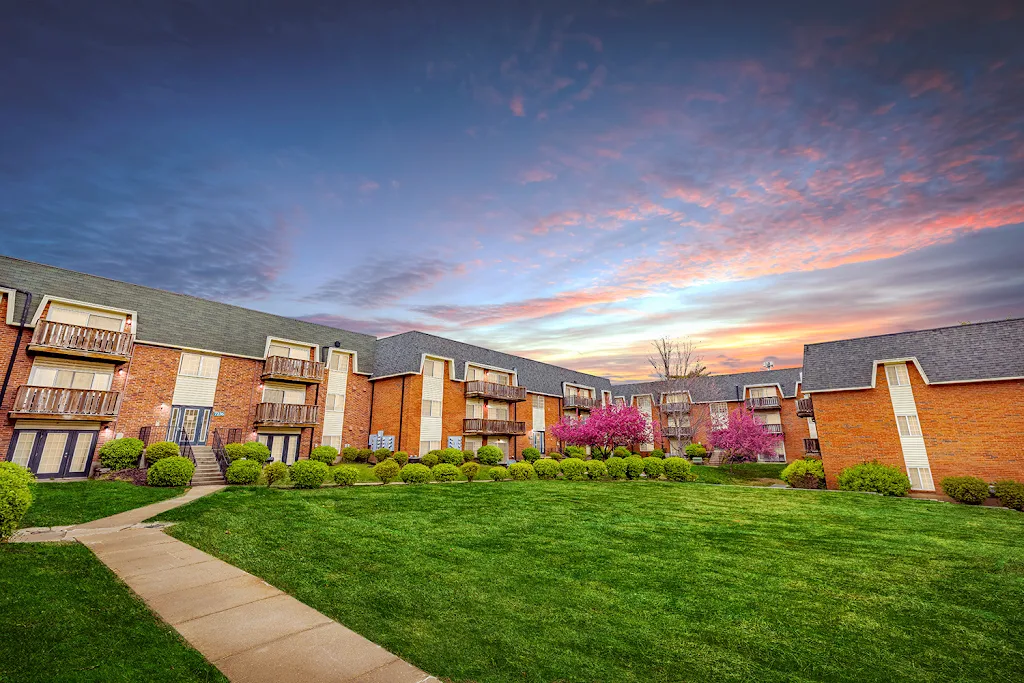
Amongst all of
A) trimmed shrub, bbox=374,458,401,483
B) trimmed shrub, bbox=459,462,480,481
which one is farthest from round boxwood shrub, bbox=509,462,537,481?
trimmed shrub, bbox=374,458,401,483

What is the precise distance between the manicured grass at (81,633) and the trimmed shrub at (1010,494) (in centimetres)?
2712

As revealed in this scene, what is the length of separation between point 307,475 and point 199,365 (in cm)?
1302

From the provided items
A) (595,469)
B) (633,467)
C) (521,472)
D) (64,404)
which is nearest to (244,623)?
(521,472)

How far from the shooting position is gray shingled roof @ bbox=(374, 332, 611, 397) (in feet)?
107

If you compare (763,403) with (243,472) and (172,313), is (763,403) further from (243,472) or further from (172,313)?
(172,313)

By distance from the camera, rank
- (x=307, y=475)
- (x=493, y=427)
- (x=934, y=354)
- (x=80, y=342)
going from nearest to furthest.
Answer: (x=307, y=475) < (x=80, y=342) < (x=934, y=354) < (x=493, y=427)

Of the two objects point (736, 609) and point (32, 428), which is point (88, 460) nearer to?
point (32, 428)

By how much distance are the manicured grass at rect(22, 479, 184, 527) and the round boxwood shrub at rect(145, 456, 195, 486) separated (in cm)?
46

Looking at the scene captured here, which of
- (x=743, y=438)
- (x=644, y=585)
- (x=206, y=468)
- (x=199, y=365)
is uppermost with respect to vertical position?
(x=199, y=365)

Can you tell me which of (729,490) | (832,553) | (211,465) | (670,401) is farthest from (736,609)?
(670,401)

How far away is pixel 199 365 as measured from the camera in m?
25.6

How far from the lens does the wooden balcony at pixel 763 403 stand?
45406mm

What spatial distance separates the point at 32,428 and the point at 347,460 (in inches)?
588

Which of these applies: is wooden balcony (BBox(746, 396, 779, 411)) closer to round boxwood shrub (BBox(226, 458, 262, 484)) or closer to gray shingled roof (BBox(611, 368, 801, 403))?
gray shingled roof (BBox(611, 368, 801, 403))
